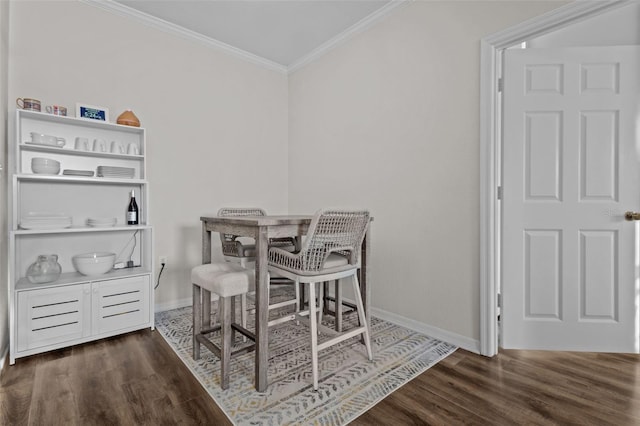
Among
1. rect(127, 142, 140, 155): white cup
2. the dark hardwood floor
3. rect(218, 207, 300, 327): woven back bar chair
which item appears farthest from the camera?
rect(127, 142, 140, 155): white cup

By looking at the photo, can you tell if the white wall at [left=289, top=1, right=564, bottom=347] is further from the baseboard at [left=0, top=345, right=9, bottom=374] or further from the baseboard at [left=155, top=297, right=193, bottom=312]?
the baseboard at [left=0, top=345, right=9, bottom=374]

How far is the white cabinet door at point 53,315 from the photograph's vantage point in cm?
200

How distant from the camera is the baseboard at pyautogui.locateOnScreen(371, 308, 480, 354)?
214 centimetres

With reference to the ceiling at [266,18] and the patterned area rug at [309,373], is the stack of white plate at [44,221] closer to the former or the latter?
the patterned area rug at [309,373]

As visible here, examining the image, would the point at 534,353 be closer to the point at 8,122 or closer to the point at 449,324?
the point at 449,324

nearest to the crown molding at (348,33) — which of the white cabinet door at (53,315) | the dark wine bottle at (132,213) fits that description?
the dark wine bottle at (132,213)

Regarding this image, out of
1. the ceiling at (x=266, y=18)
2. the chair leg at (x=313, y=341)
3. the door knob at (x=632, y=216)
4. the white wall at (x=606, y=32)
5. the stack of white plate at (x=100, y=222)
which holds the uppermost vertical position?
the ceiling at (x=266, y=18)

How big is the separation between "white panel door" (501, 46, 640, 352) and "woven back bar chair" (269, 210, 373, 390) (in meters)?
1.10

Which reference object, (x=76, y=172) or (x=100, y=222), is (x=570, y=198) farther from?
(x=76, y=172)

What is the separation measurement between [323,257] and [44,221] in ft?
6.68

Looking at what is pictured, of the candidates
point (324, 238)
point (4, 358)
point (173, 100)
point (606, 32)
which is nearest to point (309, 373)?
point (324, 238)

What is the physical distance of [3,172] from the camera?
6.97 ft

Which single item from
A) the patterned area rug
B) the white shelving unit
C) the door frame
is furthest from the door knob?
the white shelving unit

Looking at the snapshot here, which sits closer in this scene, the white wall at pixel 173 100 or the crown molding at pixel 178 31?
the white wall at pixel 173 100
